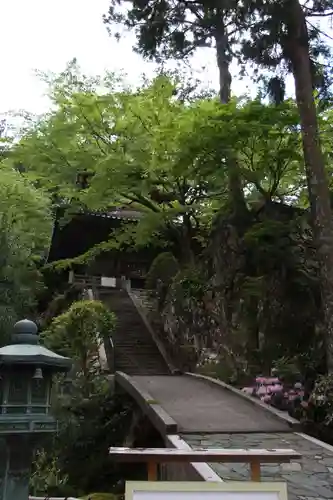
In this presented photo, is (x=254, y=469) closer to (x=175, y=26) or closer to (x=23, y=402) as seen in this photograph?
(x=23, y=402)

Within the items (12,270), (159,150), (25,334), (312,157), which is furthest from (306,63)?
(25,334)

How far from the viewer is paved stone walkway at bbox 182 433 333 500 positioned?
232 inches

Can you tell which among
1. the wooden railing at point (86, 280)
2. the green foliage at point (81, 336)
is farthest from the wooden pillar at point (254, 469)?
the wooden railing at point (86, 280)

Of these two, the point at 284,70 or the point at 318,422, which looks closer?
the point at 318,422

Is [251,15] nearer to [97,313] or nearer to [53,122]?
[53,122]

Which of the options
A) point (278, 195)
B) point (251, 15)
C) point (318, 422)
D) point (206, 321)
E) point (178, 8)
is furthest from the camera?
point (278, 195)

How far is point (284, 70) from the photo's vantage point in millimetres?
10633

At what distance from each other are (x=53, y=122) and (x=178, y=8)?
4.57 metres

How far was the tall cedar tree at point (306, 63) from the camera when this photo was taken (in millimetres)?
9555

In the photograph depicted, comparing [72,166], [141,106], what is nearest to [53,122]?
[72,166]

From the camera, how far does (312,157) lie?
32.5ft

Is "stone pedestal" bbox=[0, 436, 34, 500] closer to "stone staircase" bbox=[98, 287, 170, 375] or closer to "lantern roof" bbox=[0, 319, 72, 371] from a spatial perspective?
"lantern roof" bbox=[0, 319, 72, 371]

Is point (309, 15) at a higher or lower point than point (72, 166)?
higher

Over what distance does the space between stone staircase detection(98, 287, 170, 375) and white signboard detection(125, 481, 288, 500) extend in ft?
37.1
